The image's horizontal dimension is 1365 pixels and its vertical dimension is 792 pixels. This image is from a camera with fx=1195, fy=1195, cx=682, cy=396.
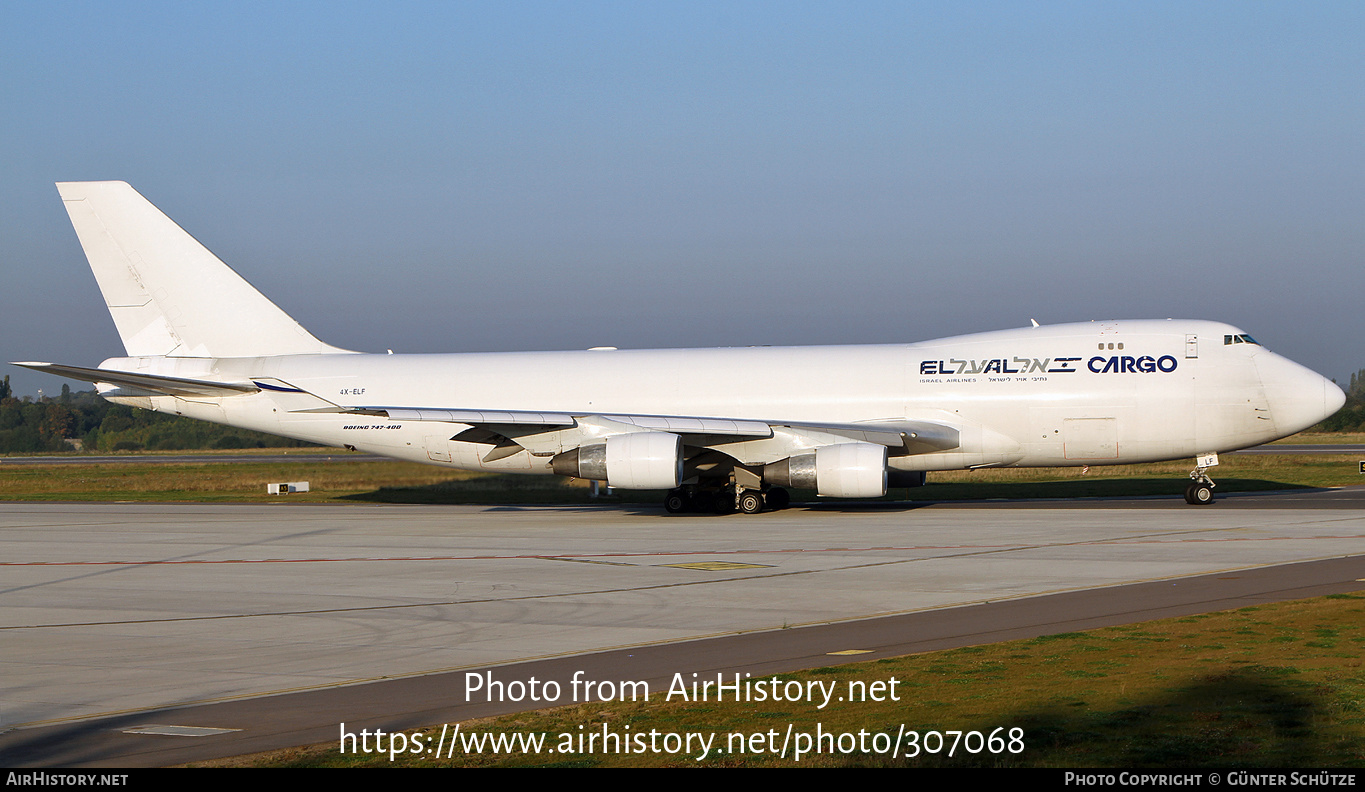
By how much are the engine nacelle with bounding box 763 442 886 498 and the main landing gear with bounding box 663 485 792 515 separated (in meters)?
2.41

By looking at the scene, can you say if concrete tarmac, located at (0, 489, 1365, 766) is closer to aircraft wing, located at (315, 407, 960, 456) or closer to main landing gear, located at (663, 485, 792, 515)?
main landing gear, located at (663, 485, 792, 515)

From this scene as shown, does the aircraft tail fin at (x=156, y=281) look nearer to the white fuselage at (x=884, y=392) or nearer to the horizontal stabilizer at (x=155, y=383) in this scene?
the white fuselage at (x=884, y=392)

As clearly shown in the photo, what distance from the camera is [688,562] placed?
70.2 ft

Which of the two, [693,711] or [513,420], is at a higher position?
[513,420]

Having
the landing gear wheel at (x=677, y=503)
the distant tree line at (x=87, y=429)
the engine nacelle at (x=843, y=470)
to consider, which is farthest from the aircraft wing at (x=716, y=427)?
the distant tree line at (x=87, y=429)

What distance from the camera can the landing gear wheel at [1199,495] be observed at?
106 ft

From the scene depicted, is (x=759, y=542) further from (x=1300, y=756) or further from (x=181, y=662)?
(x=1300, y=756)

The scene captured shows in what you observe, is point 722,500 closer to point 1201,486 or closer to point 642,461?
point 642,461

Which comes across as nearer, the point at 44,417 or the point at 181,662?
the point at 181,662

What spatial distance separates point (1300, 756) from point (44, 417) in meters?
133

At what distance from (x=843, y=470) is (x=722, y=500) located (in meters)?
5.03

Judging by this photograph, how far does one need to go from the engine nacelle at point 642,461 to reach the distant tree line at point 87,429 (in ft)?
219

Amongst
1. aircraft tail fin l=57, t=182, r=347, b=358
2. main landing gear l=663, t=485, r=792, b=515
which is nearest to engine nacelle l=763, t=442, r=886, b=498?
main landing gear l=663, t=485, r=792, b=515

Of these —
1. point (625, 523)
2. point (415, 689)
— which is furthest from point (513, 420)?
point (415, 689)
